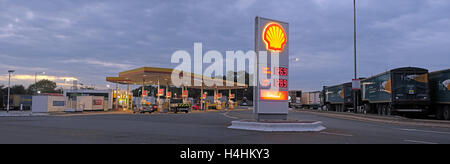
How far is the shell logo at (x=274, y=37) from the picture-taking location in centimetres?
1805

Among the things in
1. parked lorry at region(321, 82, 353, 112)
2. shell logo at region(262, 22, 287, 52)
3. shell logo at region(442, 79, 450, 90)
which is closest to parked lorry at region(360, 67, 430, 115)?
shell logo at region(442, 79, 450, 90)

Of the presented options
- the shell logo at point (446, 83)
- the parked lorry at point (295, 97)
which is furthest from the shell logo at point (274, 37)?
the parked lorry at point (295, 97)

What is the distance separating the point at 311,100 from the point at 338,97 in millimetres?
17702

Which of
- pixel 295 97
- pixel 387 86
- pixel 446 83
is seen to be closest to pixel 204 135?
pixel 446 83

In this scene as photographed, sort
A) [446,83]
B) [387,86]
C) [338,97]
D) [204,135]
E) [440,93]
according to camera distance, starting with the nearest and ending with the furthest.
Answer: [204,135], [446,83], [440,93], [387,86], [338,97]

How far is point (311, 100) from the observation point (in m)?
64.2

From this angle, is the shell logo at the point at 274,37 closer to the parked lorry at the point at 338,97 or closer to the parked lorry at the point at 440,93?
the parked lorry at the point at 440,93

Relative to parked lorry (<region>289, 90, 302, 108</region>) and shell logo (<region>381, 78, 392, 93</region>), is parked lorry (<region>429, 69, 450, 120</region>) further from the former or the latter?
parked lorry (<region>289, 90, 302, 108</region>)

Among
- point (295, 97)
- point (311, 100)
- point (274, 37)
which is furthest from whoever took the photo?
point (295, 97)

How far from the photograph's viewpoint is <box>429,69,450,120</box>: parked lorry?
2438 cm

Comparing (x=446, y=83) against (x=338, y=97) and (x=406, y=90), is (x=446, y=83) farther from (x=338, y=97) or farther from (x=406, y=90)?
(x=338, y=97)

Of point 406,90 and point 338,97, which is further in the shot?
point 338,97
